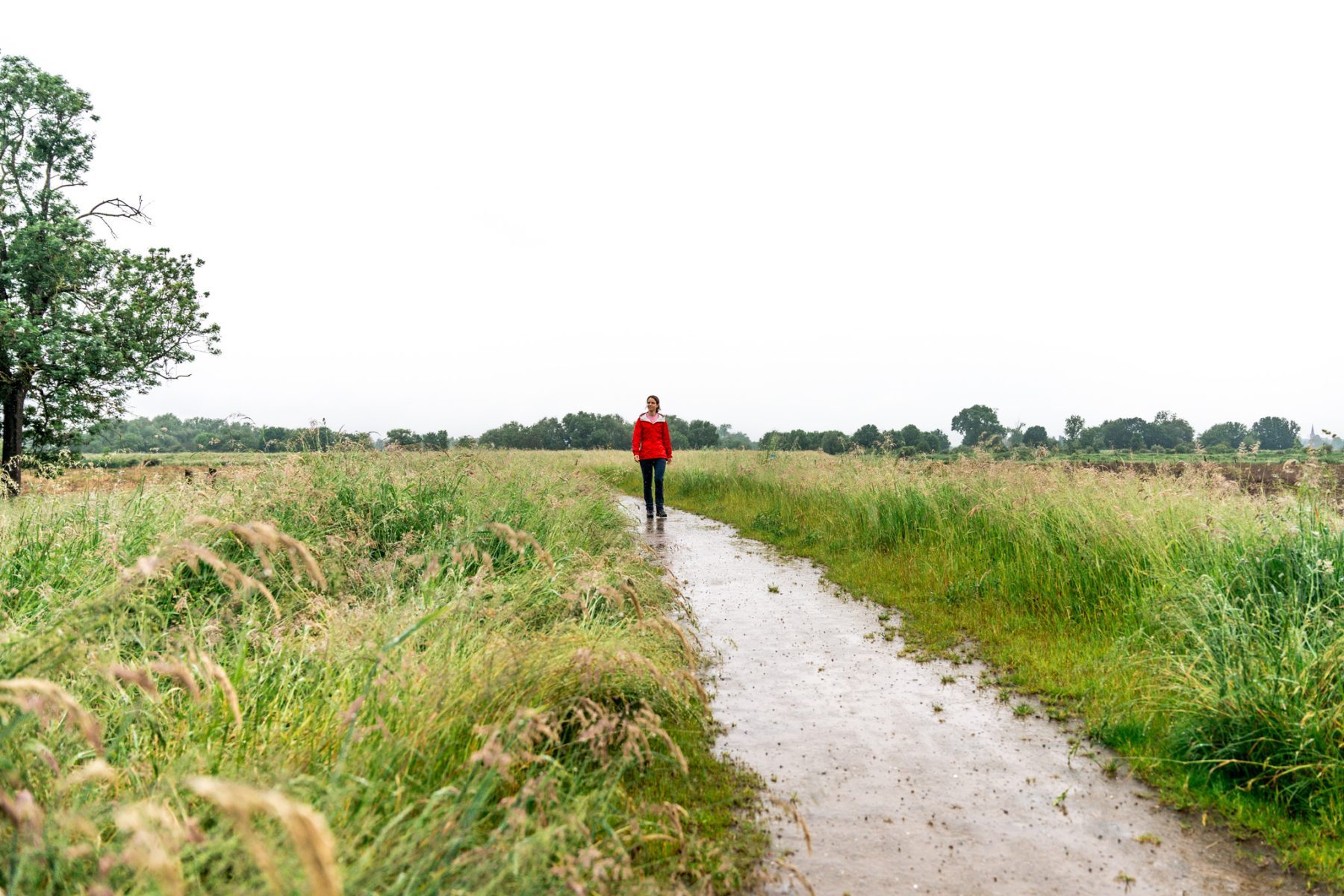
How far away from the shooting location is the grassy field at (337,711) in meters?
2.11

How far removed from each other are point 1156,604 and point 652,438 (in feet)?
34.4

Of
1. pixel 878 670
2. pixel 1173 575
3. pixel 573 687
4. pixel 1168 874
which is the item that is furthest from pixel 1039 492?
pixel 573 687

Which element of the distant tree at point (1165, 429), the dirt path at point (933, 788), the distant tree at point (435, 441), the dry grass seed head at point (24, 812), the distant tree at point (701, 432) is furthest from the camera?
the distant tree at point (701, 432)

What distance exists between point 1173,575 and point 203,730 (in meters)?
7.11

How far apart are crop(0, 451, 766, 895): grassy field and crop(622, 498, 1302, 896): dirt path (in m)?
0.43

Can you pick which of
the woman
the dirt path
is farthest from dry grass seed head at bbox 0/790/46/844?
the woman

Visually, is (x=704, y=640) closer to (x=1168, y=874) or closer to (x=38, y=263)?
(x=1168, y=874)

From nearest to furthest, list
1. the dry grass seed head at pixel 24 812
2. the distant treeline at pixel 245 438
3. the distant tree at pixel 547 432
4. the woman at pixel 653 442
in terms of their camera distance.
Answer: the dry grass seed head at pixel 24 812 < the distant treeline at pixel 245 438 < the woman at pixel 653 442 < the distant tree at pixel 547 432

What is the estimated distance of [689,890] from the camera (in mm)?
3080

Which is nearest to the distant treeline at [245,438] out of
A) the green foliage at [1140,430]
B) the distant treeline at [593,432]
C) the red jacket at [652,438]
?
the red jacket at [652,438]

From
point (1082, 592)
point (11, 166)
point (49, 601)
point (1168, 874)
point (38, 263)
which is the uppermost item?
point (11, 166)

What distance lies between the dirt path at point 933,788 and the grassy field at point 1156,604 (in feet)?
1.31

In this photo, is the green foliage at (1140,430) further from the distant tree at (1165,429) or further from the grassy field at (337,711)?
the grassy field at (337,711)

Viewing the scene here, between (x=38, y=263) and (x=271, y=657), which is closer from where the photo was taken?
(x=271, y=657)
